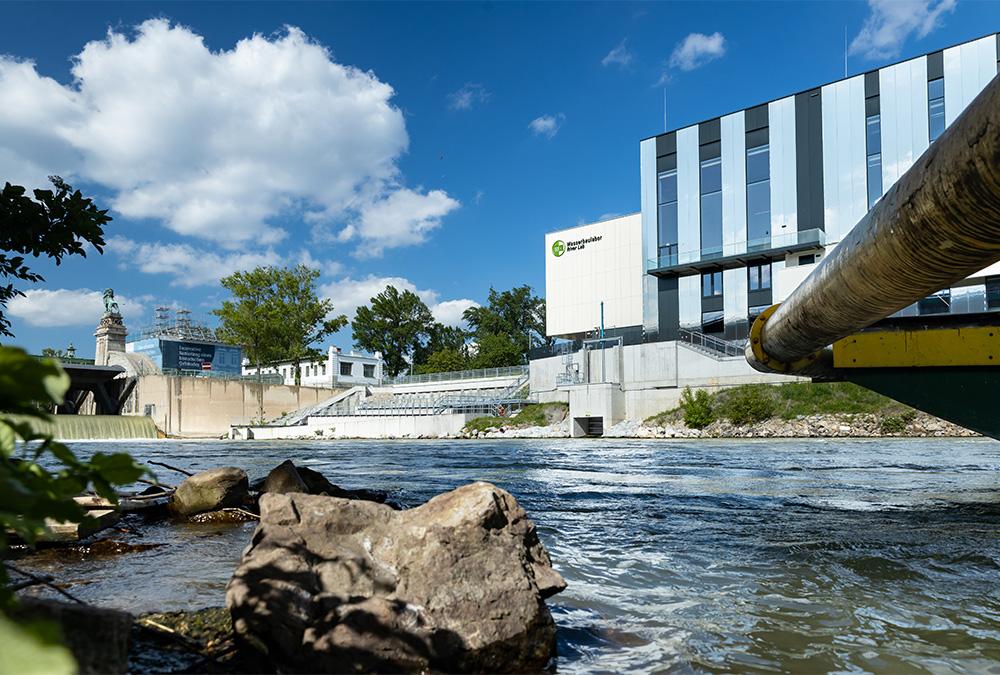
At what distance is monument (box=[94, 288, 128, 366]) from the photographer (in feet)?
232

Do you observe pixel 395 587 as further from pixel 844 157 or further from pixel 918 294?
pixel 844 157

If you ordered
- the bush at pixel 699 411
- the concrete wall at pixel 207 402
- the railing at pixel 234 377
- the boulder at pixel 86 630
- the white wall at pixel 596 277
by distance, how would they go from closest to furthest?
the boulder at pixel 86 630 < the bush at pixel 699 411 < the white wall at pixel 596 277 < the concrete wall at pixel 207 402 < the railing at pixel 234 377

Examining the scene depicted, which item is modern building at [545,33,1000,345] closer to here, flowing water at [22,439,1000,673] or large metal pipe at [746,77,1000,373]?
flowing water at [22,439,1000,673]

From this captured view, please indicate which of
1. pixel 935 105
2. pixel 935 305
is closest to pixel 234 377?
pixel 935 305

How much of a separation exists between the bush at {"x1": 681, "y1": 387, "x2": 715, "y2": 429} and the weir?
3126 cm

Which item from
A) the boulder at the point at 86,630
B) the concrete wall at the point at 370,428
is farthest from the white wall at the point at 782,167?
the boulder at the point at 86,630

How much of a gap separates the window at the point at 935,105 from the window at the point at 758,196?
9030 millimetres

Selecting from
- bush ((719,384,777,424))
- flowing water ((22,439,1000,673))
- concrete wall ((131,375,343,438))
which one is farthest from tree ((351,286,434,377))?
flowing water ((22,439,1000,673))

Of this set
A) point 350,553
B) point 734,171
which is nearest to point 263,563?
point 350,553

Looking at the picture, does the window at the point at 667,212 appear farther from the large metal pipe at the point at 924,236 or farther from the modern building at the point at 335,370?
the large metal pipe at the point at 924,236

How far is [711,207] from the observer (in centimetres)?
4747

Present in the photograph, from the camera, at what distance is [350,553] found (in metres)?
3.35

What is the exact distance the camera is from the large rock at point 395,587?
2.88m

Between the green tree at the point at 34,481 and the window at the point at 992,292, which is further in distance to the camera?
the window at the point at 992,292
